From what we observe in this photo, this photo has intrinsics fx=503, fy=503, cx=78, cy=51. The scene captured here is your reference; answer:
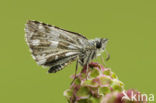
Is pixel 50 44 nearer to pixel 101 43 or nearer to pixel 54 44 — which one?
pixel 54 44

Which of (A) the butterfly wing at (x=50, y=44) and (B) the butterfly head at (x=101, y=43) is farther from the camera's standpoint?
(A) the butterfly wing at (x=50, y=44)

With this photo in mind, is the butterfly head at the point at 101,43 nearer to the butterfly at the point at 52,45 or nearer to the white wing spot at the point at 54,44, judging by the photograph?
the butterfly at the point at 52,45

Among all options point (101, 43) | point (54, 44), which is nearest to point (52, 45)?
point (54, 44)

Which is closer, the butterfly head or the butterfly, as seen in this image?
the butterfly head

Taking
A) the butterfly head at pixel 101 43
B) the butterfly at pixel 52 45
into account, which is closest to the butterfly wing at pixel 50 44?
the butterfly at pixel 52 45

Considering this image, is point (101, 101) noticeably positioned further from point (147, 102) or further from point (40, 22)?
point (40, 22)

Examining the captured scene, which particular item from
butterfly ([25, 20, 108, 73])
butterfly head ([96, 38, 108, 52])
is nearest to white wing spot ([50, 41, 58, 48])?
butterfly ([25, 20, 108, 73])

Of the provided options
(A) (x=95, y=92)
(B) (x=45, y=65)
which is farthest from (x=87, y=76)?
(B) (x=45, y=65)

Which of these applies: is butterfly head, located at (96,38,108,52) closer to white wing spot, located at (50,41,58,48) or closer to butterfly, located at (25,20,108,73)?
butterfly, located at (25,20,108,73)
